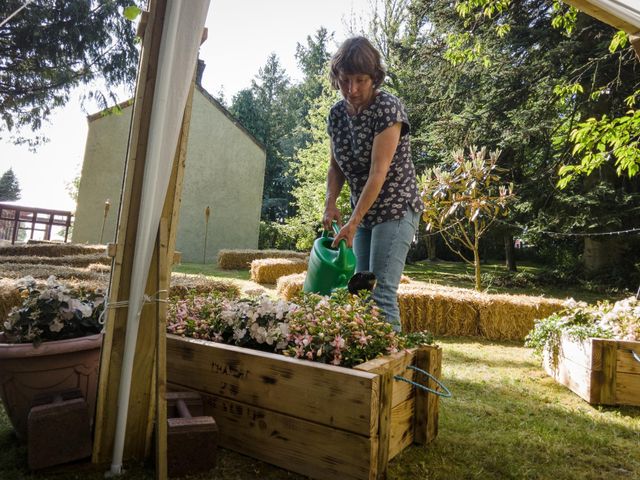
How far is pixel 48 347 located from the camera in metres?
1.78

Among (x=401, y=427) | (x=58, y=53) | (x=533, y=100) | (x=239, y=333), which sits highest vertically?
(x=533, y=100)

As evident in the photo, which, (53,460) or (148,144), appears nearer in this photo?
(53,460)

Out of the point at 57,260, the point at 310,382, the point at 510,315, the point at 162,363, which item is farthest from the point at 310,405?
the point at 57,260

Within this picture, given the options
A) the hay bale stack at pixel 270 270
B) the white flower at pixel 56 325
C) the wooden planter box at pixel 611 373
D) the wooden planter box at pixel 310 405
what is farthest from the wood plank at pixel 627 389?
the hay bale stack at pixel 270 270

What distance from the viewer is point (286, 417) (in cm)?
164

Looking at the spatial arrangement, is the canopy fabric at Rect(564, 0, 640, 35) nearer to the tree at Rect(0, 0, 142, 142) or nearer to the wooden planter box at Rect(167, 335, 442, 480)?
the wooden planter box at Rect(167, 335, 442, 480)

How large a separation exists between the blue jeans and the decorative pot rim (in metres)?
1.23

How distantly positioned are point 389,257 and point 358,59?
0.92 metres

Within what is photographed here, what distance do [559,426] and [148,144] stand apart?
238cm

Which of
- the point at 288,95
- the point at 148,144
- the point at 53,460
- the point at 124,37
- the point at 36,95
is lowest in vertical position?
the point at 53,460

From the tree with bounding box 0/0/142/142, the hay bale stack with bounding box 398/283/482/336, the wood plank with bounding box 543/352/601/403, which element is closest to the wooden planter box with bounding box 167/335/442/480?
the wood plank with bounding box 543/352/601/403

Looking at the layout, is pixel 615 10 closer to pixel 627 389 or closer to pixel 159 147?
pixel 627 389

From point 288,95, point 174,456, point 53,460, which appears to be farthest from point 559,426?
point 288,95

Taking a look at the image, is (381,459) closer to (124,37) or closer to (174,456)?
(174,456)
